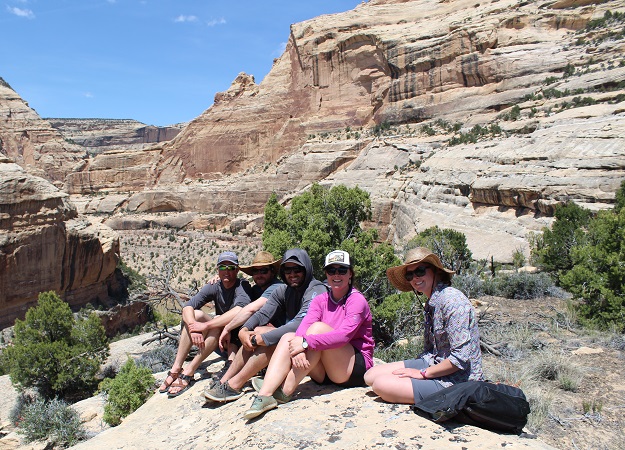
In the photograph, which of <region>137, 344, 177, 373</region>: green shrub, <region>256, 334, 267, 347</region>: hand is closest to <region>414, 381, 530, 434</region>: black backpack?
<region>256, 334, 267, 347</region>: hand

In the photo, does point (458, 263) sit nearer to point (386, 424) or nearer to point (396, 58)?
point (386, 424)

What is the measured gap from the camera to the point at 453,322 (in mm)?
3512

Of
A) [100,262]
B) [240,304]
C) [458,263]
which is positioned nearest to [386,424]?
[240,304]

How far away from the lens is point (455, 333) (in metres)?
3.50

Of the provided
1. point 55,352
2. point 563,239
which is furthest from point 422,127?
point 55,352

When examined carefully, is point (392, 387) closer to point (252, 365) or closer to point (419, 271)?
point (419, 271)

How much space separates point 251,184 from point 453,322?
113ft

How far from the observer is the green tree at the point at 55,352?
34.5 ft

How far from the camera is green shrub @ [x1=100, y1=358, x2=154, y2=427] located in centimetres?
631


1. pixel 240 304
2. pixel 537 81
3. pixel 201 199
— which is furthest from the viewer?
pixel 201 199

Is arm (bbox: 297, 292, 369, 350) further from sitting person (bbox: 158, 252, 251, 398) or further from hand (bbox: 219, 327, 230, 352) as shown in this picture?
sitting person (bbox: 158, 252, 251, 398)

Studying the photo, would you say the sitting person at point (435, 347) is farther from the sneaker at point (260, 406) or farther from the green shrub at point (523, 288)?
the green shrub at point (523, 288)

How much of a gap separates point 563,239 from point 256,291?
33.7ft

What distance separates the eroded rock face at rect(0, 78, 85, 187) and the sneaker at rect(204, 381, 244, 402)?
5633cm
